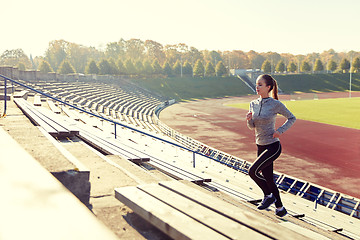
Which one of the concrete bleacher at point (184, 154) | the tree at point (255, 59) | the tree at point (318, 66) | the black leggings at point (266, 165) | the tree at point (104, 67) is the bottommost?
the concrete bleacher at point (184, 154)

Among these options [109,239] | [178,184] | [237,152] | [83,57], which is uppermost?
[83,57]

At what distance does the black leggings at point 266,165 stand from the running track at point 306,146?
491 inches

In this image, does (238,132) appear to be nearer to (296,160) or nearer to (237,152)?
(237,152)

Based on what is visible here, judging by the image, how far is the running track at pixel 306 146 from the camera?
1830 centimetres

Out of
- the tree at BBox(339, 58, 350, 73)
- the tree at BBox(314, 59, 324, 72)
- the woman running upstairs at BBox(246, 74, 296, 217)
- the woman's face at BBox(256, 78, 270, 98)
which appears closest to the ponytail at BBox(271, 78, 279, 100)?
the woman running upstairs at BBox(246, 74, 296, 217)

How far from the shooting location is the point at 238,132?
3266 centimetres

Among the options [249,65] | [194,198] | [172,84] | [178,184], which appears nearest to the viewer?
[194,198]

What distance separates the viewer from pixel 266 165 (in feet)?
15.6

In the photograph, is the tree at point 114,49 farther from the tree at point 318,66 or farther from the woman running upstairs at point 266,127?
the woman running upstairs at point 266,127

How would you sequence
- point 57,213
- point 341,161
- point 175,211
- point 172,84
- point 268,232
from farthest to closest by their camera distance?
point 172,84 → point 341,161 → point 175,211 → point 268,232 → point 57,213

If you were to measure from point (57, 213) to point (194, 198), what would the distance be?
2080mm

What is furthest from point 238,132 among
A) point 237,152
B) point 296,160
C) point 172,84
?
point 172,84

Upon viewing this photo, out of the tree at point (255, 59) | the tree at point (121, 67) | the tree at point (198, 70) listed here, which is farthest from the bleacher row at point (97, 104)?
the tree at point (255, 59)

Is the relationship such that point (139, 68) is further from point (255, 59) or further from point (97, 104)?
point (255, 59)
